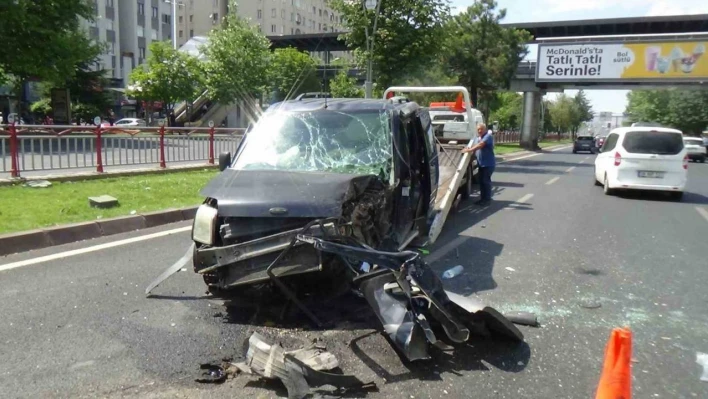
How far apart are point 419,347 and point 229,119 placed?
181ft

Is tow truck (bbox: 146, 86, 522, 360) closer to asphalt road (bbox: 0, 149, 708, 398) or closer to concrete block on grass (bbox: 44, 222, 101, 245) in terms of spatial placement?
asphalt road (bbox: 0, 149, 708, 398)

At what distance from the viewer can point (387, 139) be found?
5980mm

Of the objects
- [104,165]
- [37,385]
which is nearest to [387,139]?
[37,385]

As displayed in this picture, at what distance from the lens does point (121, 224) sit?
334 inches

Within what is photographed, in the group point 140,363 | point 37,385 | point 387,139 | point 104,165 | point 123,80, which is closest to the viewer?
point 37,385

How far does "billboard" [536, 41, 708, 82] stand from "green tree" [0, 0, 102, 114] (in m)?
25.8

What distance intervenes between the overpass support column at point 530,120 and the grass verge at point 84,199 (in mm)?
38344

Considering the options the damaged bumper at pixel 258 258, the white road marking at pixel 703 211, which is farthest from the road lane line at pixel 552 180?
the damaged bumper at pixel 258 258

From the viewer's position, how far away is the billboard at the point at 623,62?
32.7m

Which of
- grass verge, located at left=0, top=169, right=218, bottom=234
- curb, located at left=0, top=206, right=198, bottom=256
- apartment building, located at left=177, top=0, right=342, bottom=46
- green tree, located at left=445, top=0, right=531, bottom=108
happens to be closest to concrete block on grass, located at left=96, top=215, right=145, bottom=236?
curb, located at left=0, top=206, right=198, bottom=256

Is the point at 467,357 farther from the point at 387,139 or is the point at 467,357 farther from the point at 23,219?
the point at 23,219

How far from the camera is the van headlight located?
4.75 metres

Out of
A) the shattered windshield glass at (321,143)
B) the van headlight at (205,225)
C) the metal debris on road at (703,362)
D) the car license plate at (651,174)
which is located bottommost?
the metal debris on road at (703,362)

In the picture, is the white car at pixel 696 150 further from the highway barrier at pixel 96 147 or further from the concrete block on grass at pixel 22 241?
the concrete block on grass at pixel 22 241
